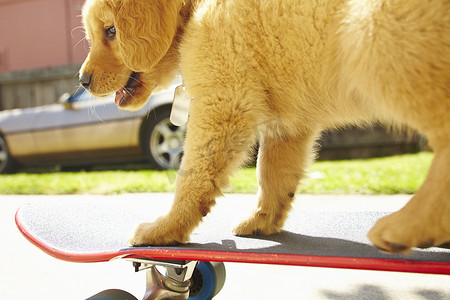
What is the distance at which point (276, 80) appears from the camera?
160 cm

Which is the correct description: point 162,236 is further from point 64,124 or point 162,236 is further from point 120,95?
point 64,124

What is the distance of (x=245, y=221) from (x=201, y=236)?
0.23 meters

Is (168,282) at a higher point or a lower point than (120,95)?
lower

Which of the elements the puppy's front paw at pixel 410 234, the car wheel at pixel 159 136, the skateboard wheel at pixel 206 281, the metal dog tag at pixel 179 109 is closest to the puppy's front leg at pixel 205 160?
the metal dog tag at pixel 179 109

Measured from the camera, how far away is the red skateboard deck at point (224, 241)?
124 centimetres

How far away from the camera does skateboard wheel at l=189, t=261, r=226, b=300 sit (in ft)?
6.70

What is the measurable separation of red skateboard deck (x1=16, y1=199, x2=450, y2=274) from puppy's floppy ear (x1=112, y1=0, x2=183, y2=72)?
2.46ft

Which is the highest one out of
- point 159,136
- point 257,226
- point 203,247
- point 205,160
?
point 205,160

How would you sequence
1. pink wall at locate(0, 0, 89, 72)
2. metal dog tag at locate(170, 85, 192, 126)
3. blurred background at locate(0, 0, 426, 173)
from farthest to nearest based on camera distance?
pink wall at locate(0, 0, 89, 72) → blurred background at locate(0, 0, 426, 173) → metal dog tag at locate(170, 85, 192, 126)

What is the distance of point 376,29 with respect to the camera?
4.00ft

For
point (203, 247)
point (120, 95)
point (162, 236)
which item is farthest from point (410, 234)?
point (120, 95)

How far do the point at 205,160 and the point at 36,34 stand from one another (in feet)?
36.2

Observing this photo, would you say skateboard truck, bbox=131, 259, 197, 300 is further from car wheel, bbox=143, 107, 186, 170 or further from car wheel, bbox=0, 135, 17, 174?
car wheel, bbox=0, 135, 17, 174

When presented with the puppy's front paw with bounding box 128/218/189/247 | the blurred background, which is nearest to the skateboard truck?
the puppy's front paw with bounding box 128/218/189/247
